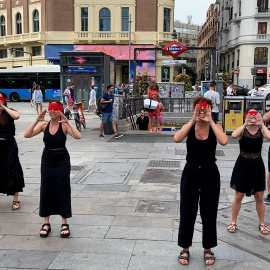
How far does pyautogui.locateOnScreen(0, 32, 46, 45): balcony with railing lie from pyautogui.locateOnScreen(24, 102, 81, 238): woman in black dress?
4035cm

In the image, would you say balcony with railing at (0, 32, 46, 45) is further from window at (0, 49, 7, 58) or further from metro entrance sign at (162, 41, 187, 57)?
metro entrance sign at (162, 41, 187, 57)

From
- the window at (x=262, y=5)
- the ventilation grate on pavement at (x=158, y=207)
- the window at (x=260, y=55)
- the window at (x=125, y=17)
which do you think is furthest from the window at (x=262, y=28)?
the ventilation grate on pavement at (x=158, y=207)

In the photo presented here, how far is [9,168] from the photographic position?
5.61 metres

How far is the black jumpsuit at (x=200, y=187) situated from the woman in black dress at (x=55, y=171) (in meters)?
1.49

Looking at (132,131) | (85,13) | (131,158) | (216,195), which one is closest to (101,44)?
(85,13)

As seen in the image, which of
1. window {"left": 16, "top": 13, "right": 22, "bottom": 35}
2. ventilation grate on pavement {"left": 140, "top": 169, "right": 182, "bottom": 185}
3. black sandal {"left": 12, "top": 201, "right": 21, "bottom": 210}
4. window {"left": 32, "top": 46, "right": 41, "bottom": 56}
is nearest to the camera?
black sandal {"left": 12, "top": 201, "right": 21, "bottom": 210}

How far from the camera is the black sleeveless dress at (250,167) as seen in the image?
4.71m

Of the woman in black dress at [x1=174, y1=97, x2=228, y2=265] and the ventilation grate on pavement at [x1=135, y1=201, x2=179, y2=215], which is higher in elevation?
the woman in black dress at [x1=174, y1=97, x2=228, y2=265]

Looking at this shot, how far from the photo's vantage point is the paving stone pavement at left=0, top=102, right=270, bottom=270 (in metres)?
3.99

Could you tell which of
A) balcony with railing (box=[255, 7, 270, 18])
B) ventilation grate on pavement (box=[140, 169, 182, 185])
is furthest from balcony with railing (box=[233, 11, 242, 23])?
ventilation grate on pavement (box=[140, 169, 182, 185])

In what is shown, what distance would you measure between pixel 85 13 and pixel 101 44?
175 inches

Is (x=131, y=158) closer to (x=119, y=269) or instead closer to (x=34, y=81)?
(x=119, y=269)

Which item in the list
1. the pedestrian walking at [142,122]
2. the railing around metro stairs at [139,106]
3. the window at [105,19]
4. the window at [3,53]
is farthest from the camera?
Answer: the window at [3,53]

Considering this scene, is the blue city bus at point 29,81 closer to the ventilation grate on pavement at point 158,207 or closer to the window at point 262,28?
the ventilation grate on pavement at point 158,207
